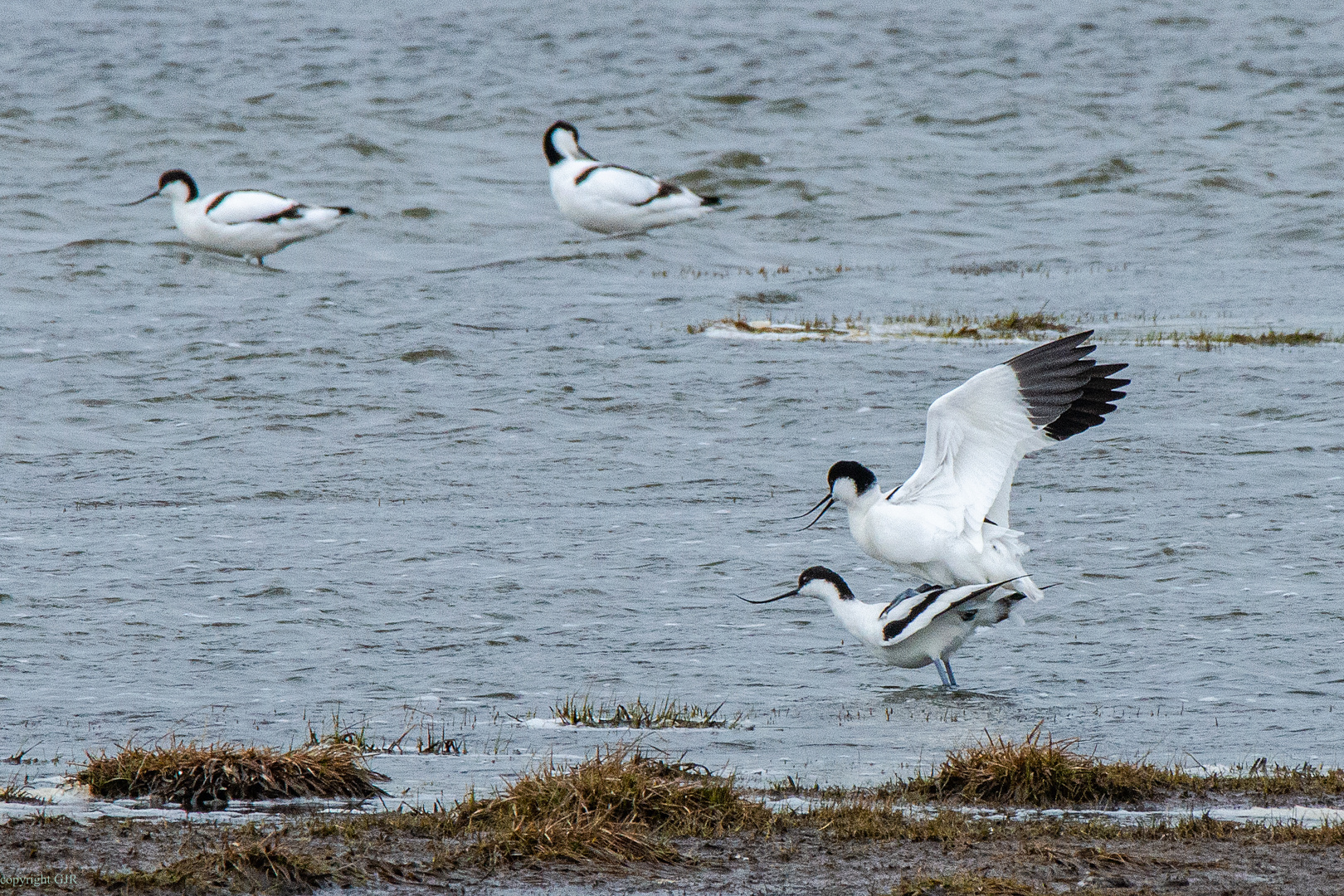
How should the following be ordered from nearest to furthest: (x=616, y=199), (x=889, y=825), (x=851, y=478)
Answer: (x=889, y=825)
(x=851, y=478)
(x=616, y=199)

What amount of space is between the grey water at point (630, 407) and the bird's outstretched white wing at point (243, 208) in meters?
0.58

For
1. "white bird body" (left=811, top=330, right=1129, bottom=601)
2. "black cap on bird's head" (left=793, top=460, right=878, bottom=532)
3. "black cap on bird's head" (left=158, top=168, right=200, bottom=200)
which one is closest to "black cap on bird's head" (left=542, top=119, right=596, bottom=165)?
"black cap on bird's head" (left=158, top=168, right=200, bottom=200)

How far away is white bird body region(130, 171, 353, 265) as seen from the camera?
1961cm

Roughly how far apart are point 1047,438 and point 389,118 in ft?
71.9

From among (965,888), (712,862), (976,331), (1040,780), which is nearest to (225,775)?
(712,862)

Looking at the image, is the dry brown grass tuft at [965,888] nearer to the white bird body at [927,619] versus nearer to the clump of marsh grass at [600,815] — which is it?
the clump of marsh grass at [600,815]

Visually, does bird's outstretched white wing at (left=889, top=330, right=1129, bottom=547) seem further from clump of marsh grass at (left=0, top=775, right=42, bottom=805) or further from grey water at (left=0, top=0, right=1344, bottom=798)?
clump of marsh grass at (left=0, top=775, right=42, bottom=805)

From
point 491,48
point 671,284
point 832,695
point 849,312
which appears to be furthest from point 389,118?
point 832,695

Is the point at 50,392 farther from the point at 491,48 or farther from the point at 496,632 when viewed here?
the point at 491,48

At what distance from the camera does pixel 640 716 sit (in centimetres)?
714

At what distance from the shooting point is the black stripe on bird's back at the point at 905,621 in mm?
7902

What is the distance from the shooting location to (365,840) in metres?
5.29

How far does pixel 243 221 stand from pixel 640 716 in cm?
1373

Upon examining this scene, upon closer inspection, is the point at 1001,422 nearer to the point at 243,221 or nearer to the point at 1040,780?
the point at 1040,780
